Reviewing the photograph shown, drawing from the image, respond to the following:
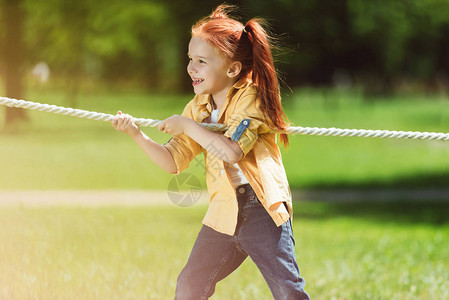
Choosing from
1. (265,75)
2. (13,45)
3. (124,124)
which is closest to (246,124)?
(265,75)

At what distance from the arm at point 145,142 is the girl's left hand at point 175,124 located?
105 millimetres

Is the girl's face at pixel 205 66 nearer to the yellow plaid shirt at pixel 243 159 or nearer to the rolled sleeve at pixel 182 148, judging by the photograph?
the yellow plaid shirt at pixel 243 159

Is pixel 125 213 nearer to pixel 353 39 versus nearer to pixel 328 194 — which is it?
pixel 328 194

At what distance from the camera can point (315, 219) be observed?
9.52m

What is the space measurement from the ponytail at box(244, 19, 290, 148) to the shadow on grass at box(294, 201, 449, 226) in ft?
22.3

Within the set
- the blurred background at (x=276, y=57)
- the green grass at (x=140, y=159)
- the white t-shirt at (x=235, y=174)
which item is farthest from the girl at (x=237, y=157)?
the green grass at (x=140, y=159)

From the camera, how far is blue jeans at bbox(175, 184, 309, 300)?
2924 millimetres

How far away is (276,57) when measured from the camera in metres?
3.38

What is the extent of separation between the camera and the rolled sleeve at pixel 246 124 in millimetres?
2891

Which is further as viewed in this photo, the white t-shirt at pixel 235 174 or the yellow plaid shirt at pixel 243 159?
the white t-shirt at pixel 235 174

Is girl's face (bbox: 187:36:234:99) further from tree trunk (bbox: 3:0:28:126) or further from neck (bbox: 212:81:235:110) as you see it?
tree trunk (bbox: 3:0:28:126)

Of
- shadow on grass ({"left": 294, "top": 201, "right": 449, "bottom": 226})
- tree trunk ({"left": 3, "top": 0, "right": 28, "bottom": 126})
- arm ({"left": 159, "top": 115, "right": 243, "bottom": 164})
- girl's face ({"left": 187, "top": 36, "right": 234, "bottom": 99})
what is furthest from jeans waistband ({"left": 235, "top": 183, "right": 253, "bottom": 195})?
tree trunk ({"left": 3, "top": 0, "right": 28, "bottom": 126})

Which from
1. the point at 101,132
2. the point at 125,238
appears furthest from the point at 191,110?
the point at 101,132

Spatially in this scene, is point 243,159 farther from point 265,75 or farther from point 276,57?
point 276,57
